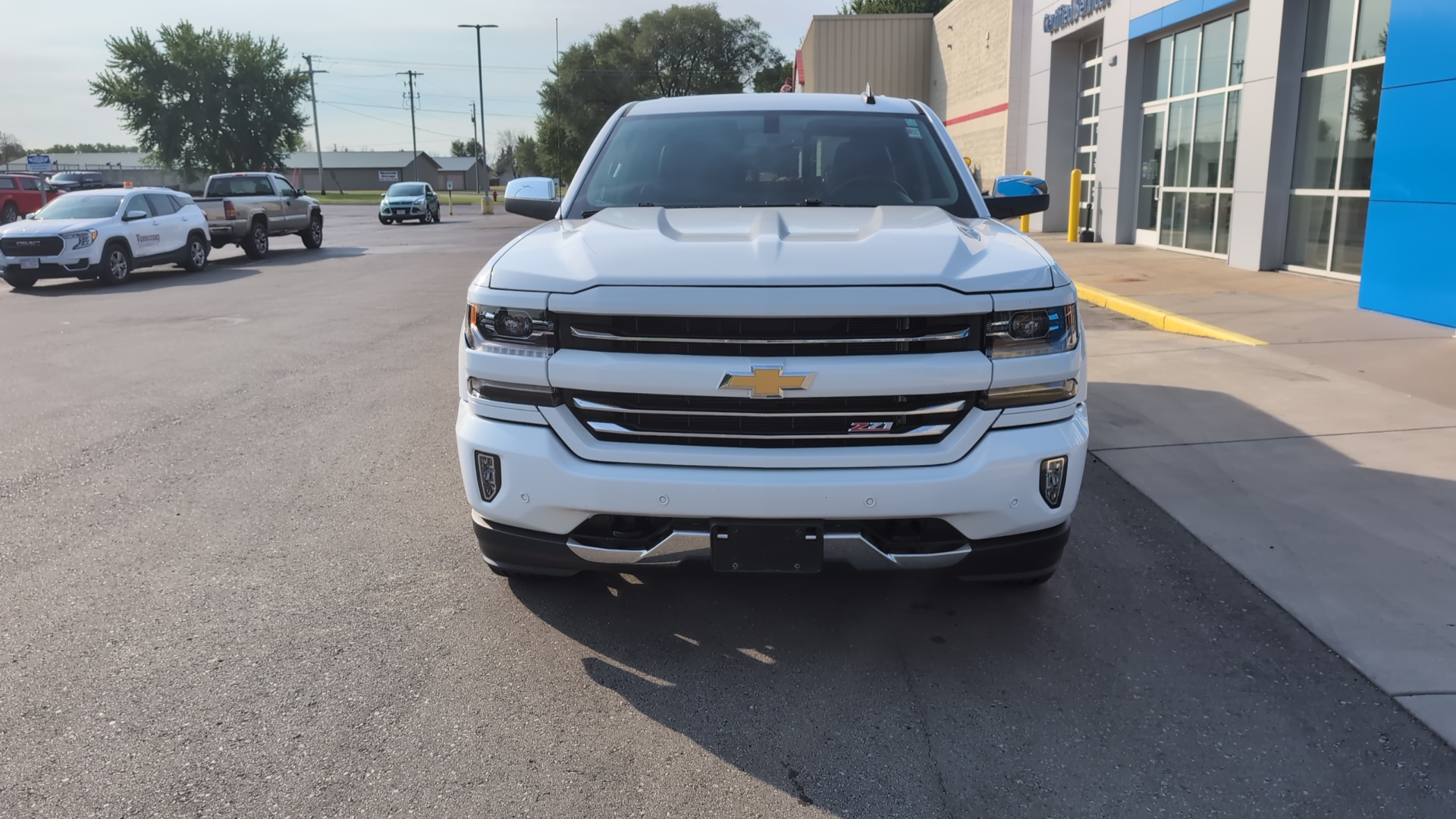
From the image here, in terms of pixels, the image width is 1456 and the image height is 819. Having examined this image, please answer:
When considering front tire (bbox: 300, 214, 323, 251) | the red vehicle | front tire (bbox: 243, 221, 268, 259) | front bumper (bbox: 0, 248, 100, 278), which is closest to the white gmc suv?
front bumper (bbox: 0, 248, 100, 278)

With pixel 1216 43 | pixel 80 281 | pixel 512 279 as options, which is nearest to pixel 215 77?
pixel 80 281

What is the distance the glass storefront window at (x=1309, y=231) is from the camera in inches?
492

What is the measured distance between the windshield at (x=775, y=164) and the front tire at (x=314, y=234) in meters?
22.6

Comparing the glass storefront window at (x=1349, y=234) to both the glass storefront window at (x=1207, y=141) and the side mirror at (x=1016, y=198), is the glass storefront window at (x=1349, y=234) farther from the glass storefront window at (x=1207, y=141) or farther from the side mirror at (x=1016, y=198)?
the side mirror at (x=1016, y=198)

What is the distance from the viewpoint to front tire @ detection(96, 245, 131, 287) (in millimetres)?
17234

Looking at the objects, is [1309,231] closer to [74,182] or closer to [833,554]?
[833,554]

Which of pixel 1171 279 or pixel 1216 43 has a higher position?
pixel 1216 43

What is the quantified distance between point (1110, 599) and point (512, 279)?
252 cm

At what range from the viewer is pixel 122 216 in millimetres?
17906

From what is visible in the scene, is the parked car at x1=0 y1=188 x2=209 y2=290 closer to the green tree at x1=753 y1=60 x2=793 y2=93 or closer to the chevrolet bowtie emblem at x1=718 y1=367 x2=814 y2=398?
the chevrolet bowtie emblem at x1=718 y1=367 x2=814 y2=398

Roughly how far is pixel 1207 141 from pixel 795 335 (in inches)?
590

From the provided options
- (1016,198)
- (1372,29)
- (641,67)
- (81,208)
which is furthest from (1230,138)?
(641,67)

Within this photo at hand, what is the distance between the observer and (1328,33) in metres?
12.4

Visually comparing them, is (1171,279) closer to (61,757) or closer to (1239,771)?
(1239,771)
